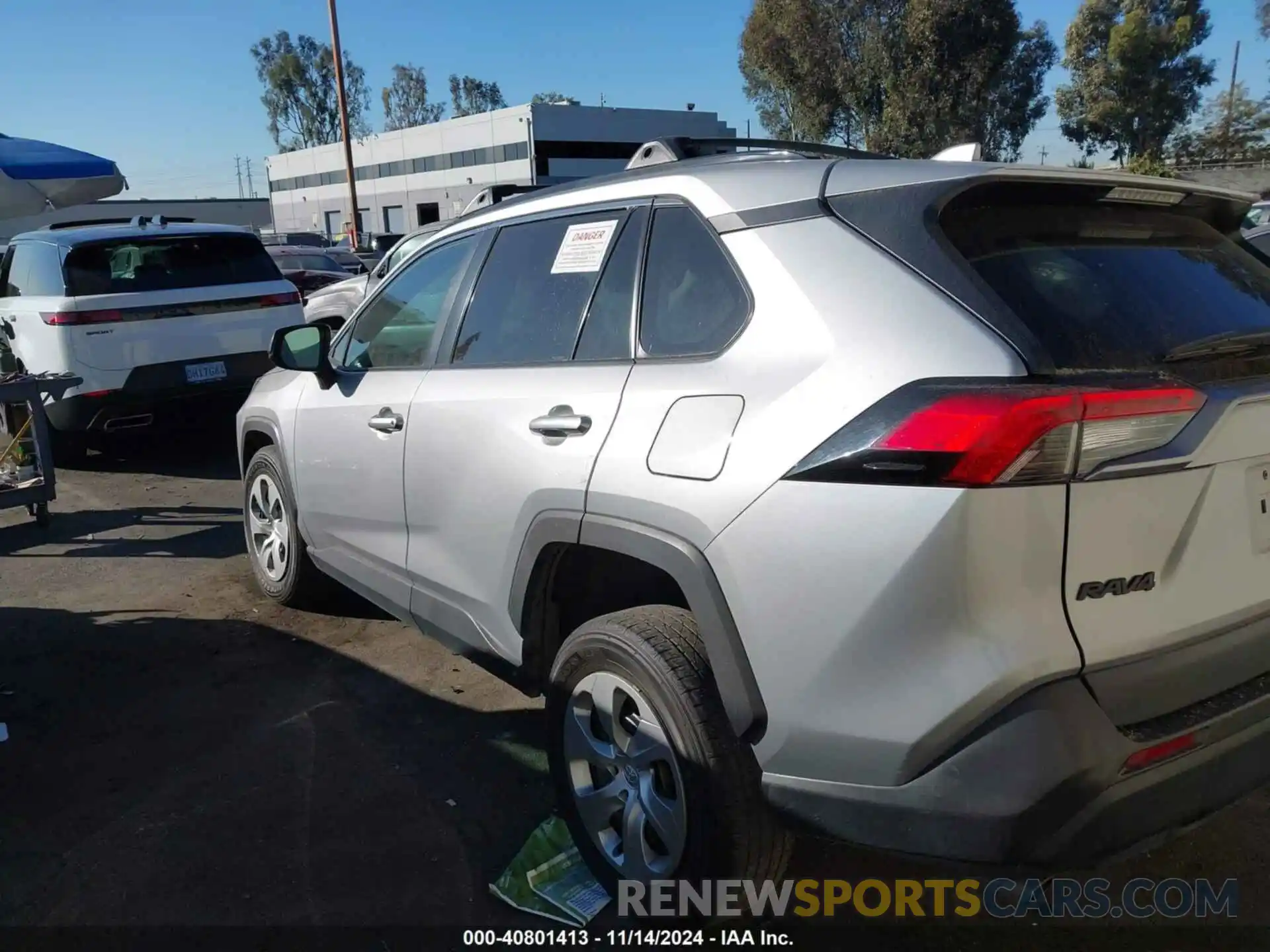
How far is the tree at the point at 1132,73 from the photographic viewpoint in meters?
41.5

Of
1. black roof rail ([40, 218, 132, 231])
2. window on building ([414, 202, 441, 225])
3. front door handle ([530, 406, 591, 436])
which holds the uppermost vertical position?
window on building ([414, 202, 441, 225])

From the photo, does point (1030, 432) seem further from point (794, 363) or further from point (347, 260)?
point (347, 260)

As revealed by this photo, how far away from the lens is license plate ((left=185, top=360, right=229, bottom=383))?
7.48 meters

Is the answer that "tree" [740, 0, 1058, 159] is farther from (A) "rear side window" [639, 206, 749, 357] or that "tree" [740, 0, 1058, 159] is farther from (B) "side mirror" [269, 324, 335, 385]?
(A) "rear side window" [639, 206, 749, 357]

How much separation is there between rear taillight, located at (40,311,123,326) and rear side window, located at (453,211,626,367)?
500 cm

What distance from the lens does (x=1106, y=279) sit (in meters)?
2.18

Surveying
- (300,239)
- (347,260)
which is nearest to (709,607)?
(347,260)

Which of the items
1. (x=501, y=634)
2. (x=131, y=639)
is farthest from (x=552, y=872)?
(x=131, y=639)

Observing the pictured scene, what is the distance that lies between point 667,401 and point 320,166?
243 ft

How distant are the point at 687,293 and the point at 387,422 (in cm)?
140

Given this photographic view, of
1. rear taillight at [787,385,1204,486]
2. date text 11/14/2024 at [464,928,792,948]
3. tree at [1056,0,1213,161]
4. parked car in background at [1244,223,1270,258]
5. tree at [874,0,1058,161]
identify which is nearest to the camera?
rear taillight at [787,385,1204,486]

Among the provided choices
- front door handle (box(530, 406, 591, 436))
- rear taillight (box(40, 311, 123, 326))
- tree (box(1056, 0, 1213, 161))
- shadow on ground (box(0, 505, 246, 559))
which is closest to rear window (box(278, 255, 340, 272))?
rear taillight (box(40, 311, 123, 326))

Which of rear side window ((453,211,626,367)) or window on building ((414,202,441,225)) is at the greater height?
window on building ((414,202,441,225))

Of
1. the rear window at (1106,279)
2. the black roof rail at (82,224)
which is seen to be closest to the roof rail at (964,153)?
the rear window at (1106,279)
